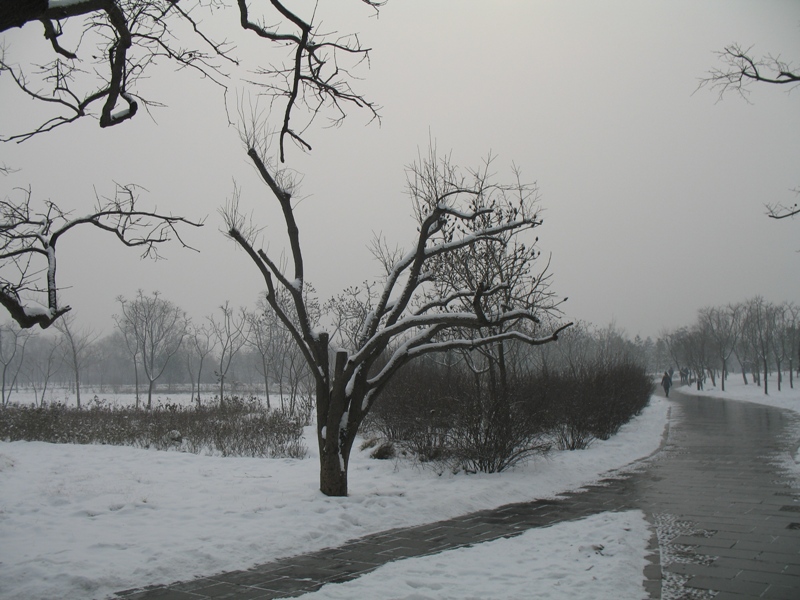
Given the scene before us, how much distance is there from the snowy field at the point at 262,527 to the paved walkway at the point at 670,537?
0.24m

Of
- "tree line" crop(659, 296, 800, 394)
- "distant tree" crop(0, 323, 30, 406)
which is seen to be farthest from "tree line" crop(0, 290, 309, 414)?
"tree line" crop(659, 296, 800, 394)

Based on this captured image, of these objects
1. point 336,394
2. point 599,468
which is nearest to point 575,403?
point 599,468

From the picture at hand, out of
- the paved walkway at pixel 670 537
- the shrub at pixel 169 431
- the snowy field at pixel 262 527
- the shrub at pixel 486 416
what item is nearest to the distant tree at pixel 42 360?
the shrub at pixel 169 431

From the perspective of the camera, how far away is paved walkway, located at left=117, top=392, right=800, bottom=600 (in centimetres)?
464

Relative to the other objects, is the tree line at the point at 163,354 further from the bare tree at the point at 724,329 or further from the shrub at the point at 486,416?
the bare tree at the point at 724,329

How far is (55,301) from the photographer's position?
20.0ft

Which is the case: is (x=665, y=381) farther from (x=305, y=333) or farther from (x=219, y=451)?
(x=305, y=333)

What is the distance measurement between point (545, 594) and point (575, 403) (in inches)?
382

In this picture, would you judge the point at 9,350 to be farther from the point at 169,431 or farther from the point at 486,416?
the point at 486,416

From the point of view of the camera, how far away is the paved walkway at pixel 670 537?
183 inches

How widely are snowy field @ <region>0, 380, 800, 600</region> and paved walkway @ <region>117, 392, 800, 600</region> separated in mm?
238

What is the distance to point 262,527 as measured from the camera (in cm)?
631

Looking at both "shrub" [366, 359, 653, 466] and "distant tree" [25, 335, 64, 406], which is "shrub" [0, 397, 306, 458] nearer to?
"shrub" [366, 359, 653, 466]

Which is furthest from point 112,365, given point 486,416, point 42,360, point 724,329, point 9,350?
point 486,416
